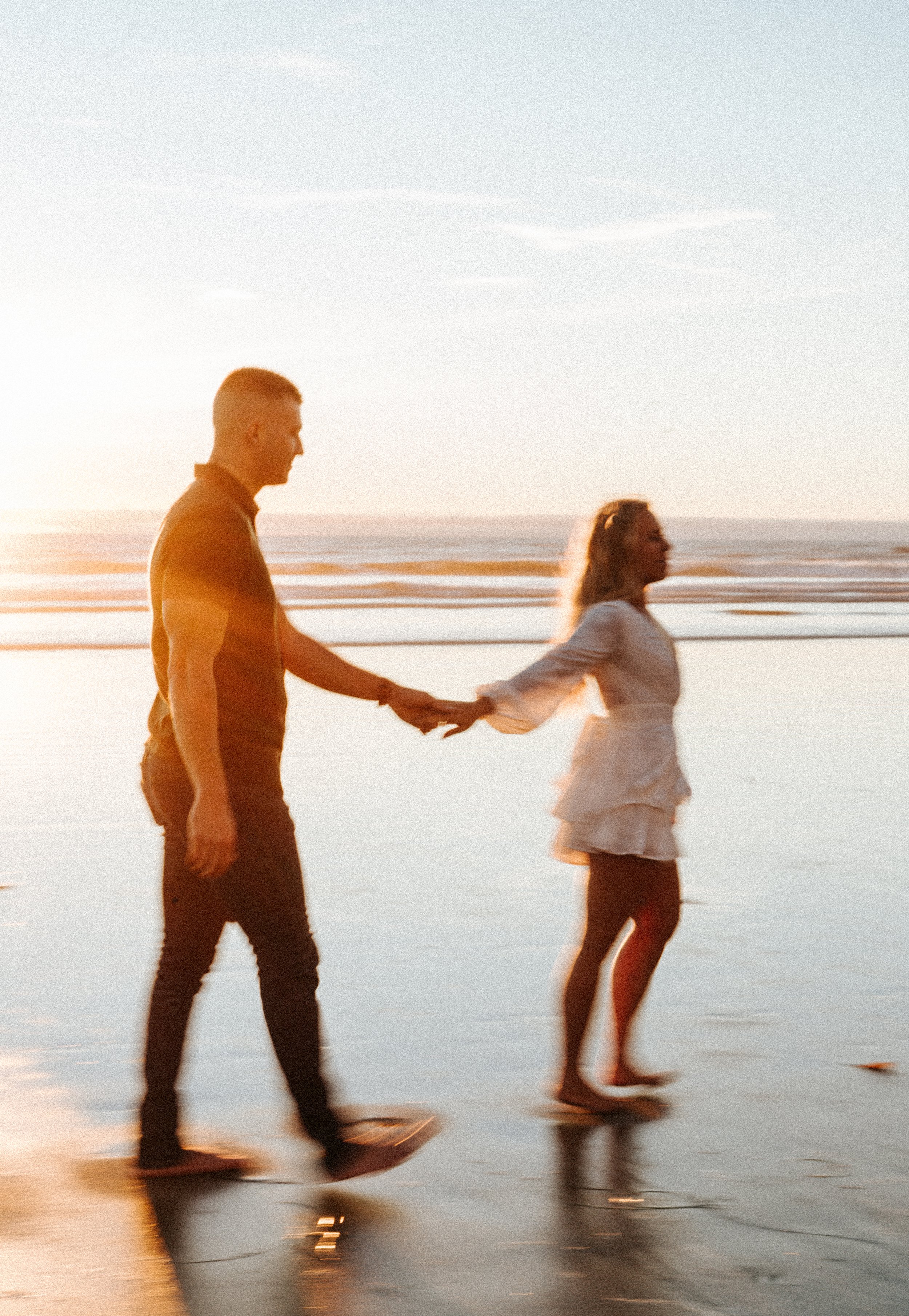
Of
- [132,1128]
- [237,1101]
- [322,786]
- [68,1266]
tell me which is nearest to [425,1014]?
[237,1101]

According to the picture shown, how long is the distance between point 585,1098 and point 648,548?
145cm

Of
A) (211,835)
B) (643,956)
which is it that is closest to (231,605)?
(211,835)

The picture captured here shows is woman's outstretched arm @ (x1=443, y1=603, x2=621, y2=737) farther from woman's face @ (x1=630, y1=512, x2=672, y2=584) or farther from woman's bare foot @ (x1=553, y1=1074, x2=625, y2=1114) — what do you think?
woman's bare foot @ (x1=553, y1=1074, x2=625, y2=1114)

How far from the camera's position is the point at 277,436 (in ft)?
11.0

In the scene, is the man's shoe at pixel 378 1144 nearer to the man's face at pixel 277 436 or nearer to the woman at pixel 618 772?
the woman at pixel 618 772

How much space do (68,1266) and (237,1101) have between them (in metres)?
0.93

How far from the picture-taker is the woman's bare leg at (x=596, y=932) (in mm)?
3801

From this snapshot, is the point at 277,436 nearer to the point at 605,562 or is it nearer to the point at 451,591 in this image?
the point at 605,562

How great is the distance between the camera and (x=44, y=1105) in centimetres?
374

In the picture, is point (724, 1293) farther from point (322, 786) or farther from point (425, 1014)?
point (322, 786)

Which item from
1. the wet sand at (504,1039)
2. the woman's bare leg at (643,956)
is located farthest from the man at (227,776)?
the woman's bare leg at (643,956)

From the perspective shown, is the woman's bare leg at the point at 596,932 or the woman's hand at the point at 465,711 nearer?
the woman's bare leg at the point at 596,932

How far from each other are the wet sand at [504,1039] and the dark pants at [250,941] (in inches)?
7.0

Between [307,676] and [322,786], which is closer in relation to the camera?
[307,676]
